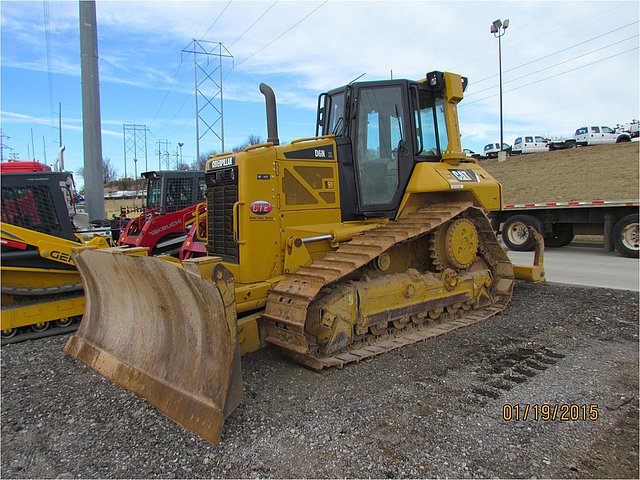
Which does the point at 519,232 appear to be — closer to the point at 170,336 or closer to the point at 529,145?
the point at 170,336

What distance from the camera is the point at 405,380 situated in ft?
13.8

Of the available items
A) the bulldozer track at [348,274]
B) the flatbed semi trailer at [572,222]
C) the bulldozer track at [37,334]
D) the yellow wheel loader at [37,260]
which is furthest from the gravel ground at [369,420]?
the flatbed semi trailer at [572,222]

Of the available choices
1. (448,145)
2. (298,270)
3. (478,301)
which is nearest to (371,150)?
(448,145)

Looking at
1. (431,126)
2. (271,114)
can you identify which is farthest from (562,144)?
(271,114)

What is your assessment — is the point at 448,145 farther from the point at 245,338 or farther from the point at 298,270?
the point at 245,338

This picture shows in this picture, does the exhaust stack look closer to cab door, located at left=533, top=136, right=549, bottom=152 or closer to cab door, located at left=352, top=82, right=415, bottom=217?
cab door, located at left=352, top=82, right=415, bottom=217

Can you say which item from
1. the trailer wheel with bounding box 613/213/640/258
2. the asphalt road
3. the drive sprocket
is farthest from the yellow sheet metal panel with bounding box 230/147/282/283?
the trailer wheel with bounding box 613/213/640/258

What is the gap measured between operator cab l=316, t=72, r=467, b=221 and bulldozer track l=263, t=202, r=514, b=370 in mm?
420

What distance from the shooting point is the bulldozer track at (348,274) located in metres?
4.27

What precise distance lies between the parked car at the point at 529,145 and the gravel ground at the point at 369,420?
31226 mm

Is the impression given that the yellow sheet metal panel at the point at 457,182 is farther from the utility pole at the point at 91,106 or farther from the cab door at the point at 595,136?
the cab door at the point at 595,136

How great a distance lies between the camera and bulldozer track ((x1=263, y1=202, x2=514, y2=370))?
4.27 m

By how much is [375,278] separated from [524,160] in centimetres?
2763
